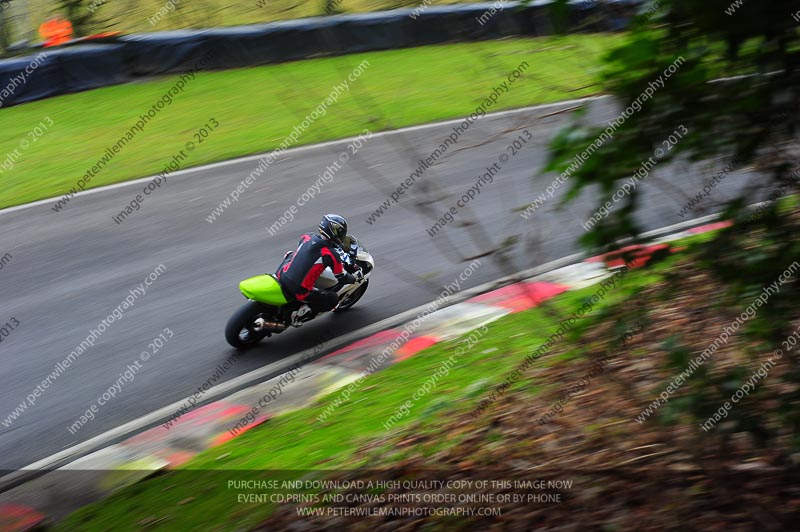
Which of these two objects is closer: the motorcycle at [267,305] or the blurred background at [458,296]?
the blurred background at [458,296]

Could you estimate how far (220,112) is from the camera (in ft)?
63.5

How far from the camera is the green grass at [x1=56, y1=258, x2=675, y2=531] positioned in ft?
19.6

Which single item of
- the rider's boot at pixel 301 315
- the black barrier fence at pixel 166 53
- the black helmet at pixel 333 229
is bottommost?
the rider's boot at pixel 301 315

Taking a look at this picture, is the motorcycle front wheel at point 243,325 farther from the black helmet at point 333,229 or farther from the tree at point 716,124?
the tree at point 716,124

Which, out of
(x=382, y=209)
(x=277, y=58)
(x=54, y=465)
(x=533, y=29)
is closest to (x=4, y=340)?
(x=54, y=465)

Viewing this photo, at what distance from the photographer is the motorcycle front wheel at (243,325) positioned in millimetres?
9547

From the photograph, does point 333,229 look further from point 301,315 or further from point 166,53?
point 166,53

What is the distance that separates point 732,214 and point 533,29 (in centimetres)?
216

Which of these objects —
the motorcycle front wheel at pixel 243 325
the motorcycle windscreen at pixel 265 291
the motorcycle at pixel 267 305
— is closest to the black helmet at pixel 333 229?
the motorcycle at pixel 267 305

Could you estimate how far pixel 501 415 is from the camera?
6094 millimetres

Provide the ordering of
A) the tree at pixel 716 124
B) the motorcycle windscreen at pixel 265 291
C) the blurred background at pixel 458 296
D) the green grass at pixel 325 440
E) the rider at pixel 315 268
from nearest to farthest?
the tree at pixel 716 124 → the blurred background at pixel 458 296 → the green grass at pixel 325 440 → the motorcycle windscreen at pixel 265 291 → the rider at pixel 315 268

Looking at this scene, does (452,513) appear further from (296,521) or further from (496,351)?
(496,351)

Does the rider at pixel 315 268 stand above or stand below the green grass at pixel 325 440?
above

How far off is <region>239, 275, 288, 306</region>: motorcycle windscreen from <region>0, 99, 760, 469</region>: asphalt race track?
70cm
